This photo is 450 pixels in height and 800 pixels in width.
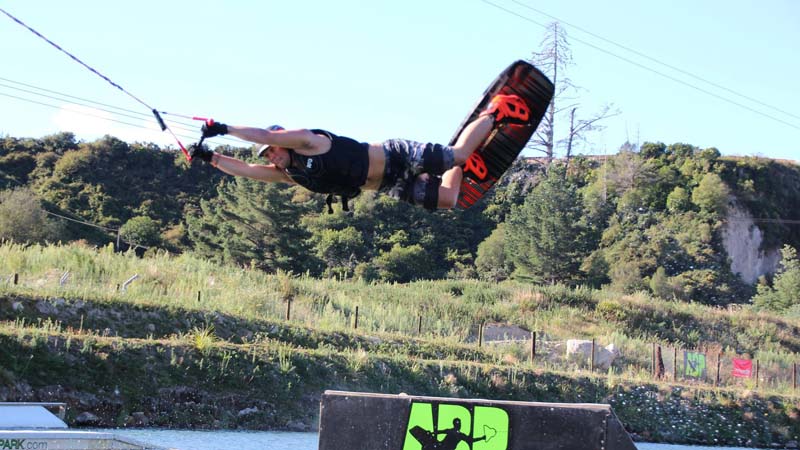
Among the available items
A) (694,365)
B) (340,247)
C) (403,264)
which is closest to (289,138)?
(694,365)

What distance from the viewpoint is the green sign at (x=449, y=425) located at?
707 centimetres

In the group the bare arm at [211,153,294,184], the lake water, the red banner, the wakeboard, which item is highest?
the wakeboard

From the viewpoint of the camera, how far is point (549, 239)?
44844 millimetres

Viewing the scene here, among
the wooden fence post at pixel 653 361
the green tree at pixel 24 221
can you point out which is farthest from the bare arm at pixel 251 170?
the green tree at pixel 24 221

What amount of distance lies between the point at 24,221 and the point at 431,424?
36.9 metres

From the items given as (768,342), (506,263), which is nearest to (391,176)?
(768,342)

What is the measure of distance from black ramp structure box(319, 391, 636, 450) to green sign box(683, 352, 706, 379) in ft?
66.4

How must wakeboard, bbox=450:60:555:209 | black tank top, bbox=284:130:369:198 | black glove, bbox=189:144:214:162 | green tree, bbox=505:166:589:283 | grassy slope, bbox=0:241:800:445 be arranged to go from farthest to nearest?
green tree, bbox=505:166:589:283 < grassy slope, bbox=0:241:800:445 < wakeboard, bbox=450:60:555:209 < black tank top, bbox=284:130:369:198 < black glove, bbox=189:144:214:162

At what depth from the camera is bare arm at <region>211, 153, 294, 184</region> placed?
7.79m

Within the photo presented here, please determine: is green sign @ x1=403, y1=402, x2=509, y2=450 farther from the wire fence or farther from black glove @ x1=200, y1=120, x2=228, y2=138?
the wire fence

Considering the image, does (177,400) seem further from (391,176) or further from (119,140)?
(119,140)

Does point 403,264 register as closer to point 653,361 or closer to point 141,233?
point 141,233

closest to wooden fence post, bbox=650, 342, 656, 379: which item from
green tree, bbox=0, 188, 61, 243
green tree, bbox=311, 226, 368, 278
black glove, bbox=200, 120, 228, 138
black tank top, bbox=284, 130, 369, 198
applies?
black tank top, bbox=284, 130, 369, 198

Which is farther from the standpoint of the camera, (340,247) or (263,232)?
(340,247)
